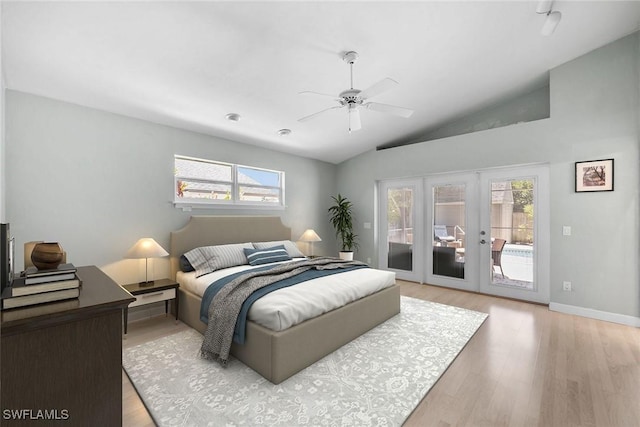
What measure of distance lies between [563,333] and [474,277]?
1584 millimetres

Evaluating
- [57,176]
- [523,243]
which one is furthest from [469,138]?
[57,176]

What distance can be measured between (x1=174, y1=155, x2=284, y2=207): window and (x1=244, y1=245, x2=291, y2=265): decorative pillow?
99 cm

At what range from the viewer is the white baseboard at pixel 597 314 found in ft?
10.6

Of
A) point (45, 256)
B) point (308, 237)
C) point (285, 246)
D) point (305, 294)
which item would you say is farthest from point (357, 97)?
point (308, 237)

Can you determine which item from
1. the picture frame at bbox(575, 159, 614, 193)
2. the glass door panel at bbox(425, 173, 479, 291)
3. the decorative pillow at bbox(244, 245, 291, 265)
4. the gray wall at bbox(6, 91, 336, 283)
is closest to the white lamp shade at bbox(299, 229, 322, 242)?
the decorative pillow at bbox(244, 245, 291, 265)

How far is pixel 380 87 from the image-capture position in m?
2.32

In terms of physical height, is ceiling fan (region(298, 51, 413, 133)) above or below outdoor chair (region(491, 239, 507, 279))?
above

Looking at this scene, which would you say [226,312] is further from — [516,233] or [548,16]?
[516,233]

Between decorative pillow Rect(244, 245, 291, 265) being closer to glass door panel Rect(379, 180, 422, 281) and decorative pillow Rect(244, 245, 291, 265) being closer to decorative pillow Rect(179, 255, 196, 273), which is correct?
decorative pillow Rect(179, 255, 196, 273)

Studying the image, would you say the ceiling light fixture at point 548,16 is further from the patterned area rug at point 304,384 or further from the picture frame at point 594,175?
the patterned area rug at point 304,384

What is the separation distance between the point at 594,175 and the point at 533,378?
9.15ft

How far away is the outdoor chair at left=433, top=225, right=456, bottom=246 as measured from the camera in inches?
191

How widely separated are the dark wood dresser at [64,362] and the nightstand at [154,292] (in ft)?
6.99

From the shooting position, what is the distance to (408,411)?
1.82 meters
